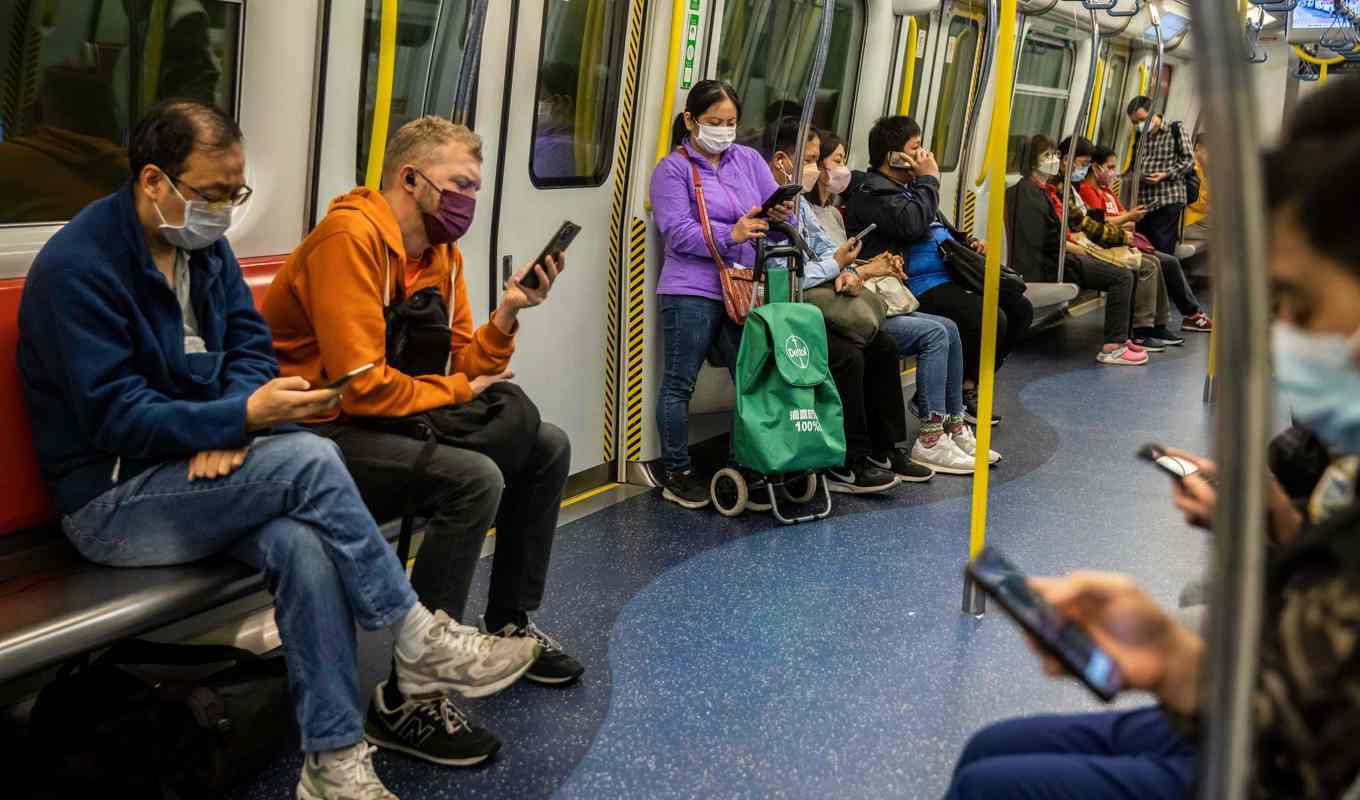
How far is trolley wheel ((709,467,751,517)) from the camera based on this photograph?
204 inches

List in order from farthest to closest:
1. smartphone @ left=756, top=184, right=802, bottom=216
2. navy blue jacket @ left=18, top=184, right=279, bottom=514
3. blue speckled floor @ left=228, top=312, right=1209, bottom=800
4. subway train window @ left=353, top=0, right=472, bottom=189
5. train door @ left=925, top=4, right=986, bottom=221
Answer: train door @ left=925, top=4, right=986, bottom=221
smartphone @ left=756, top=184, right=802, bottom=216
subway train window @ left=353, top=0, right=472, bottom=189
blue speckled floor @ left=228, top=312, right=1209, bottom=800
navy blue jacket @ left=18, top=184, right=279, bottom=514

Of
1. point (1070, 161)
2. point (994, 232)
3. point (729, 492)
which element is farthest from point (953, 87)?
point (994, 232)

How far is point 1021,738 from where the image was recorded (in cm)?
193

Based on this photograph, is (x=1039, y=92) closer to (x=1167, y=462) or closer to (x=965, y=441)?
(x=965, y=441)

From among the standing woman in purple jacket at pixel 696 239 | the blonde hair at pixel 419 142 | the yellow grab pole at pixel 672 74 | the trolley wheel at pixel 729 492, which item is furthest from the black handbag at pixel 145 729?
the yellow grab pole at pixel 672 74

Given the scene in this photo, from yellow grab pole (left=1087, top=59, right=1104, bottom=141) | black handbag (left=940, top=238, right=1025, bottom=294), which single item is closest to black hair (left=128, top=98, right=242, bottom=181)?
black handbag (left=940, top=238, right=1025, bottom=294)

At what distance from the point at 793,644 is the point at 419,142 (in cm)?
183

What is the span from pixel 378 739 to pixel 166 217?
1340 millimetres

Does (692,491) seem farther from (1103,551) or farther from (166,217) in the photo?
(166,217)

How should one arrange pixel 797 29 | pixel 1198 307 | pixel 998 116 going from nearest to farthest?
1. pixel 998 116
2. pixel 797 29
3. pixel 1198 307

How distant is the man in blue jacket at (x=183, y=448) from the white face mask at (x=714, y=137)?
8.75 ft

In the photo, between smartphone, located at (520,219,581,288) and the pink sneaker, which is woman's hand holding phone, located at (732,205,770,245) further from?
the pink sneaker

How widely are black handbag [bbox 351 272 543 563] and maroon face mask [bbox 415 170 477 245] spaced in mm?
160

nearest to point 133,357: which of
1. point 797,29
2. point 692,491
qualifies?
point 692,491
